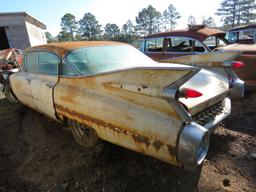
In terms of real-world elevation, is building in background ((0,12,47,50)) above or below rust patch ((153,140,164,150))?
above

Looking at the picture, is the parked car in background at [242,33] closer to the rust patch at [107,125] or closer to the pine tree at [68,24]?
the rust patch at [107,125]

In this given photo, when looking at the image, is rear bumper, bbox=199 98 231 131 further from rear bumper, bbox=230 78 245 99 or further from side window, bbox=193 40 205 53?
side window, bbox=193 40 205 53

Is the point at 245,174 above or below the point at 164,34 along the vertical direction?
below

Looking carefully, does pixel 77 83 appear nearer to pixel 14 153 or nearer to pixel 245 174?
pixel 14 153

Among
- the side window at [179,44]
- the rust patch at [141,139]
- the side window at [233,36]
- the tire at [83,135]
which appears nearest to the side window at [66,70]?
the tire at [83,135]

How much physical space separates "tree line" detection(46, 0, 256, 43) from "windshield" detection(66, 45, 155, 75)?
174ft

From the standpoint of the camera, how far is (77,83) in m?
3.04

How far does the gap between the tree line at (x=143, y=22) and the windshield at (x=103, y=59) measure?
5315 cm

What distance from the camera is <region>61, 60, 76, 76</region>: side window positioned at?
3.23 meters

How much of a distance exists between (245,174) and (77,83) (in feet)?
7.86

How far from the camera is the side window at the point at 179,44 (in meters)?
6.72

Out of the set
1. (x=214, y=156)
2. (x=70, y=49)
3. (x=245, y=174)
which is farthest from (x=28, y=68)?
(x=245, y=174)

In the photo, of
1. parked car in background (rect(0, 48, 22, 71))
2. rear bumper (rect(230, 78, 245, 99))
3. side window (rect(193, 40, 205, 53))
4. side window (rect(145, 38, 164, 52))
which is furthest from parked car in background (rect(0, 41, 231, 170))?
parked car in background (rect(0, 48, 22, 71))

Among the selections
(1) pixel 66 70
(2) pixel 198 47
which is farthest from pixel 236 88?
(2) pixel 198 47
